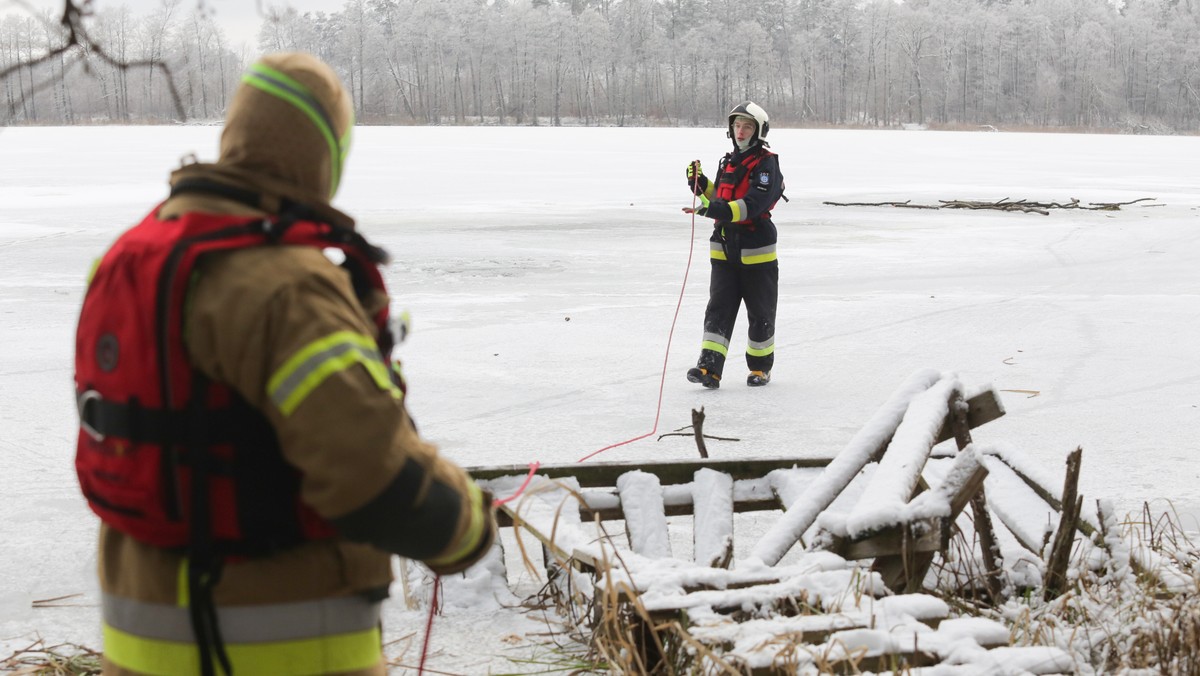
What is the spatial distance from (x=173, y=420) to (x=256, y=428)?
0.10 meters

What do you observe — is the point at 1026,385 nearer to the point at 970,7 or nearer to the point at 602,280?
the point at 602,280

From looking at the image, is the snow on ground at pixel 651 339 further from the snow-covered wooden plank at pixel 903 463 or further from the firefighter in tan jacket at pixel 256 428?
the firefighter in tan jacket at pixel 256 428

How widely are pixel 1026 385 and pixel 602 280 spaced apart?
16.3ft

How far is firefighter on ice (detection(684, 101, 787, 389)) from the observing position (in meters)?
6.70

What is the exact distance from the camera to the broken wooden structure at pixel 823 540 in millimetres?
2598

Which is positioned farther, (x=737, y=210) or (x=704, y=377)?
(x=704, y=377)

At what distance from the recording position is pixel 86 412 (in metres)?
1.69

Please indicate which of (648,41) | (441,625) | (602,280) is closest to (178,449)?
(441,625)

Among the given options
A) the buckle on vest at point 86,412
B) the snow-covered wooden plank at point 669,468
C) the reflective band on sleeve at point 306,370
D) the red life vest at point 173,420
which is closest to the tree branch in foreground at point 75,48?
the red life vest at point 173,420

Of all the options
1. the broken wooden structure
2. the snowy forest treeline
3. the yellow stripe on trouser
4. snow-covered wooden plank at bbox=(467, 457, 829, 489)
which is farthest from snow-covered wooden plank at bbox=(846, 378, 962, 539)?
the snowy forest treeline

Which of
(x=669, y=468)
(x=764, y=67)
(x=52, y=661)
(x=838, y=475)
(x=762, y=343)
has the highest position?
(x=764, y=67)

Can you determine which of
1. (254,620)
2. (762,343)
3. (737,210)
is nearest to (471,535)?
(254,620)

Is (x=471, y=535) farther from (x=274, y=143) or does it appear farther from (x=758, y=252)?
(x=758, y=252)

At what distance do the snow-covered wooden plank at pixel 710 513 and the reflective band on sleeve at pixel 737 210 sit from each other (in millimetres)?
2817
